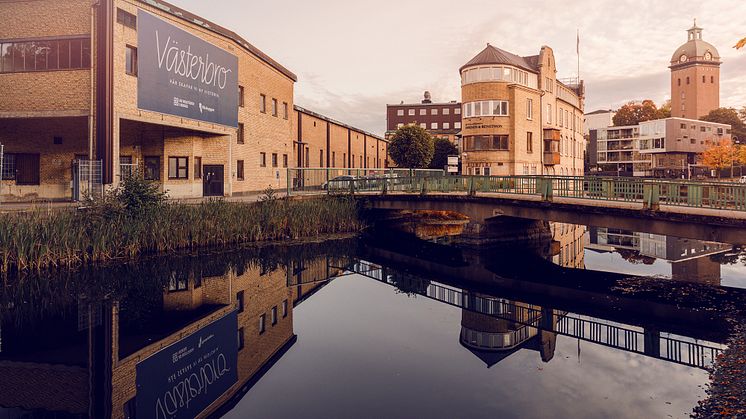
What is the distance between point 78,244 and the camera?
17938 millimetres

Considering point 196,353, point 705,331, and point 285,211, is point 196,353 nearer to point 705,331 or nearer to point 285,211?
point 705,331

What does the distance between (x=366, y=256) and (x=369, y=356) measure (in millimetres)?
12912

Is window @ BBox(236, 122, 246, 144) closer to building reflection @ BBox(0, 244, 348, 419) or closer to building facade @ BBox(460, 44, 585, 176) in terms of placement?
building reflection @ BBox(0, 244, 348, 419)

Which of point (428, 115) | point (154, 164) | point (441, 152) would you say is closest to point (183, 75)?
point (154, 164)

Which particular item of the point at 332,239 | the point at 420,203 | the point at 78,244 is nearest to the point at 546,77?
the point at 420,203

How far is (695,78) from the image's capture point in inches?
4350

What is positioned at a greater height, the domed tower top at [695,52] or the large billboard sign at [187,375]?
the domed tower top at [695,52]

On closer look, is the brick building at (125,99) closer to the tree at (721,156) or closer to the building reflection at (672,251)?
the building reflection at (672,251)

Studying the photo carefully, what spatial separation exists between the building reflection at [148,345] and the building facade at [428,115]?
88.8 m

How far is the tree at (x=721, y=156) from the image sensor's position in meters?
79.7

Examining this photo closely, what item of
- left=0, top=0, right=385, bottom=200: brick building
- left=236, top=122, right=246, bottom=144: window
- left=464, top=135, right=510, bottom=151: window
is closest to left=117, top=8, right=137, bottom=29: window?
left=0, top=0, right=385, bottom=200: brick building

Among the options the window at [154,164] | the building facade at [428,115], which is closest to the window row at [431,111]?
the building facade at [428,115]

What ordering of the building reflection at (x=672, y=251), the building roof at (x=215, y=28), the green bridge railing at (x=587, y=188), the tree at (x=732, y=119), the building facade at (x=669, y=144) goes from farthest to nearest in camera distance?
the tree at (x=732, y=119) → the building facade at (x=669, y=144) → the building roof at (x=215, y=28) → the building reflection at (x=672, y=251) → the green bridge railing at (x=587, y=188)

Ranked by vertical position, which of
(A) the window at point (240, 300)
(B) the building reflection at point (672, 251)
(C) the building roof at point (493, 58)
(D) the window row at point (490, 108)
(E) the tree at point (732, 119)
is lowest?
(A) the window at point (240, 300)
